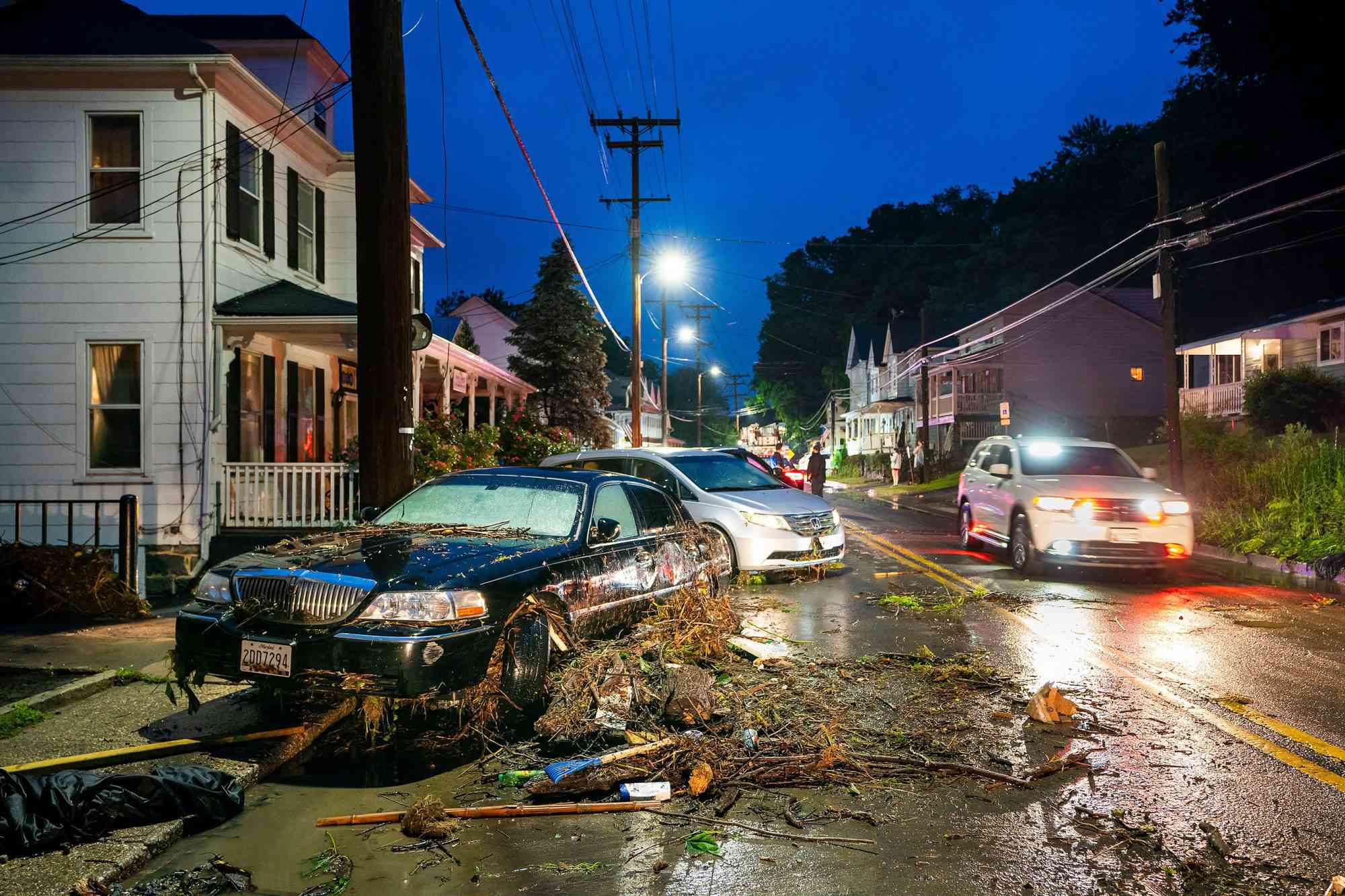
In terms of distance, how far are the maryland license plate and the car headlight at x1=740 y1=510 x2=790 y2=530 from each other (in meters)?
7.53

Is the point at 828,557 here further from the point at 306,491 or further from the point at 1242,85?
the point at 1242,85

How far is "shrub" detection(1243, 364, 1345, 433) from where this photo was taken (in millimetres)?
30016

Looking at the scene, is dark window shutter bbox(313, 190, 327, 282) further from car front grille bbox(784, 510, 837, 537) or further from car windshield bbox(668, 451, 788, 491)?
car front grille bbox(784, 510, 837, 537)

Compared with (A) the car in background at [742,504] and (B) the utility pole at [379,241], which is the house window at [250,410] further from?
(B) the utility pole at [379,241]

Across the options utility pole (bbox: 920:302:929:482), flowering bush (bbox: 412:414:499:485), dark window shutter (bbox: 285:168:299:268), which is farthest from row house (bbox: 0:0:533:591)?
utility pole (bbox: 920:302:929:482)

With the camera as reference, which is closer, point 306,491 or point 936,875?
point 936,875

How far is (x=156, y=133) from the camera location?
13828 millimetres

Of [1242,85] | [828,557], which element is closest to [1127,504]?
[828,557]

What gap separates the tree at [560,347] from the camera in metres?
39.3

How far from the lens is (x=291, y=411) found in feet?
56.0

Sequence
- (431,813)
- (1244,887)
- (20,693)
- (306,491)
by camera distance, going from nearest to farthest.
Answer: (1244,887) < (431,813) < (20,693) < (306,491)

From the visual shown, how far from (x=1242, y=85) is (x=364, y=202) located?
49199 millimetres

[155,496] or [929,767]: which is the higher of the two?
[155,496]

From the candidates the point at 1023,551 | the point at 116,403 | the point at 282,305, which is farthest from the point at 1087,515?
the point at 116,403
